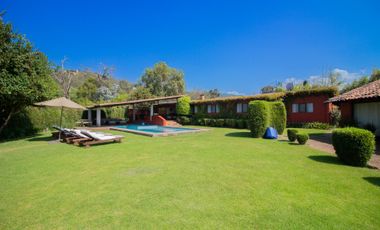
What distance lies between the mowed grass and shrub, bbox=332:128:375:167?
365 mm

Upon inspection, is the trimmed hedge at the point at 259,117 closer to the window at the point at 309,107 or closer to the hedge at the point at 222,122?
the hedge at the point at 222,122

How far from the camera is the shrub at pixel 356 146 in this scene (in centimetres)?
559

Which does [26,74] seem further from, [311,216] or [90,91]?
[90,91]

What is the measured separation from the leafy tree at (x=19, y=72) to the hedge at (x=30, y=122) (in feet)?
4.18

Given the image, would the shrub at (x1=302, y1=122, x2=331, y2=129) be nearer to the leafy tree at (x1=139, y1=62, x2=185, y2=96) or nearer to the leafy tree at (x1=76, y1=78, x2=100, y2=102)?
the leafy tree at (x1=139, y1=62, x2=185, y2=96)

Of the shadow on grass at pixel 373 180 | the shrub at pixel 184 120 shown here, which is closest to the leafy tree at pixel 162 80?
the shrub at pixel 184 120

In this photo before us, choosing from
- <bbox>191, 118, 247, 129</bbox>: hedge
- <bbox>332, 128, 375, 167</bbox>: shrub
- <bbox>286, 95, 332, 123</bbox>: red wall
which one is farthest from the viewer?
<bbox>191, 118, 247, 129</bbox>: hedge

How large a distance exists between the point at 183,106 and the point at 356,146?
21.3 meters

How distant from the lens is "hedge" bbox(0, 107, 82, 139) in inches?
556

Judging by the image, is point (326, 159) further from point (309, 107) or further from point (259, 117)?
point (309, 107)

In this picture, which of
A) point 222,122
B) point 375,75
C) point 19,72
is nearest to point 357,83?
point 375,75

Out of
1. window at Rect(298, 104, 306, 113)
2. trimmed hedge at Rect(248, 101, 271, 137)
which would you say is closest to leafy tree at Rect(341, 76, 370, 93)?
window at Rect(298, 104, 306, 113)

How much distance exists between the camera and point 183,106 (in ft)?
85.4

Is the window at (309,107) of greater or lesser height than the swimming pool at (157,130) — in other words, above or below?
above
